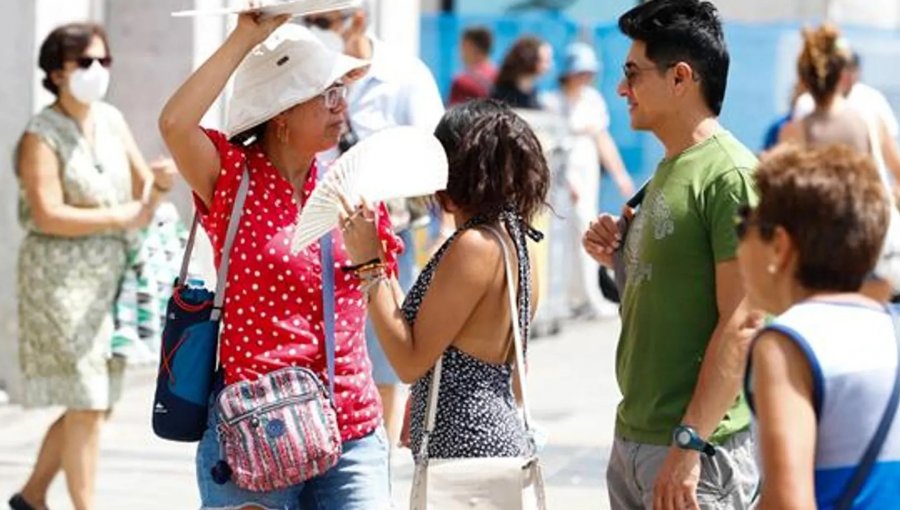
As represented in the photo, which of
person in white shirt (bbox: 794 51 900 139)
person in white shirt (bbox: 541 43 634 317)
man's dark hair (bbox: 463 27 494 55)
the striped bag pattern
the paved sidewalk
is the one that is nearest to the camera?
the striped bag pattern

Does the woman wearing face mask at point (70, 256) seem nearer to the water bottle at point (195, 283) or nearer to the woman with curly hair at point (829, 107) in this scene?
the water bottle at point (195, 283)

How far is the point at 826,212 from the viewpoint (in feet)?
11.8

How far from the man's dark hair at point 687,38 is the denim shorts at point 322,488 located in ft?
3.54

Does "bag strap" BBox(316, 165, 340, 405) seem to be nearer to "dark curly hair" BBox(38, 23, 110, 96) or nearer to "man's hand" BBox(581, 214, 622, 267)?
"man's hand" BBox(581, 214, 622, 267)

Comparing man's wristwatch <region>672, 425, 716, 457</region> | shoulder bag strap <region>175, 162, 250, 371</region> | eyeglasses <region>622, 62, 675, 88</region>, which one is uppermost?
eyeglasses <region>622, 62, 675, 88</region>

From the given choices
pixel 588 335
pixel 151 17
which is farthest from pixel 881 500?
pixel 588 335

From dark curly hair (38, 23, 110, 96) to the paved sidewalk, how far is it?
1.72 meters

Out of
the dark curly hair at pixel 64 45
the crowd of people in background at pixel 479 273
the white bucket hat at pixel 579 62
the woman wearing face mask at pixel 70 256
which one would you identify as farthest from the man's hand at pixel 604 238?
the white bucket hat at pixel 579 62

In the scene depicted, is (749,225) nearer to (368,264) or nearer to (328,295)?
(368,264)

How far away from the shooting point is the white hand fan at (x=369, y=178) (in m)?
4.86

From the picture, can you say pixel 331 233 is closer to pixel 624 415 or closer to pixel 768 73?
pixel 624 415

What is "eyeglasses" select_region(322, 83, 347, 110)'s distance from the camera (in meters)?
5.23

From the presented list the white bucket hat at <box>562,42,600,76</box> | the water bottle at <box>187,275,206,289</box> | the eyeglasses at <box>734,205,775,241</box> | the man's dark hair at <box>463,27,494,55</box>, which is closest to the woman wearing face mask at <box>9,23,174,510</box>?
the water bottle at <box>187,275,206,289</box>

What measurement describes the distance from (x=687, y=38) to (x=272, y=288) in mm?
1059
